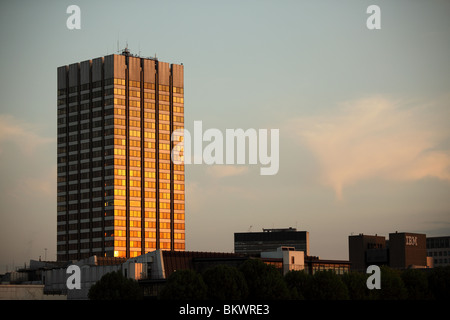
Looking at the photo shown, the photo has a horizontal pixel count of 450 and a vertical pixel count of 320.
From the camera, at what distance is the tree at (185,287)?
641ft

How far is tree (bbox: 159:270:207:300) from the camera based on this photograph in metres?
195

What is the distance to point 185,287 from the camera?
196250 mm
